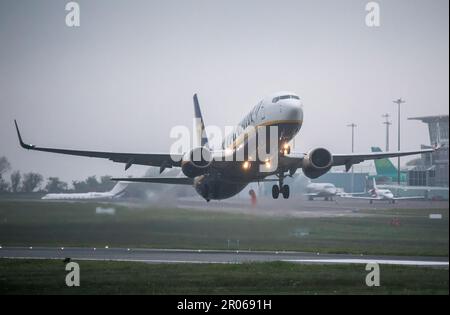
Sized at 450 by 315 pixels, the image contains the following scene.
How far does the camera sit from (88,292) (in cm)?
2545

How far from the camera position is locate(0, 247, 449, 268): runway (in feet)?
117

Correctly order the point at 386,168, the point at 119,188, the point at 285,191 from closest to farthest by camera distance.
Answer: the point at 285,191 → the point at 119,188 → the point at 386,168

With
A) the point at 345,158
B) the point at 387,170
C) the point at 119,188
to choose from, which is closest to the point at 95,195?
the point at 119,188

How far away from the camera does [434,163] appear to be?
65250 millimetres

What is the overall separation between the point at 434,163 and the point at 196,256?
110ft

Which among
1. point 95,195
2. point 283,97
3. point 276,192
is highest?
point 283,97

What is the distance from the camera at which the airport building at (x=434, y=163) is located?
61.0 metres

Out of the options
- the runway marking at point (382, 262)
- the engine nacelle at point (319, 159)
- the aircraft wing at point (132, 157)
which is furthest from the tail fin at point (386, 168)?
the runway marking at point (382, 262)

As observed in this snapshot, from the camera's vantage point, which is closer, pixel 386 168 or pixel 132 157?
pixel 132 157

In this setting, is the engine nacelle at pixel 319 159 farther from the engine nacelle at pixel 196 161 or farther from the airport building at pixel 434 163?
the airport building at pixel 434 163

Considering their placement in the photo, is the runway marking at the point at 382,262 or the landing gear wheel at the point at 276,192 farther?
the landing gear wheel at the point at 276,192

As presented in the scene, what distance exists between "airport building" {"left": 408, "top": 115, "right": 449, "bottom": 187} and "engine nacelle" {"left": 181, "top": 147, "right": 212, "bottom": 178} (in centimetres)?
2573

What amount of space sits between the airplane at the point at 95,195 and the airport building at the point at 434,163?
24.9 m

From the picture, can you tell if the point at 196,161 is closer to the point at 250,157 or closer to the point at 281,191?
the point at 250,157
